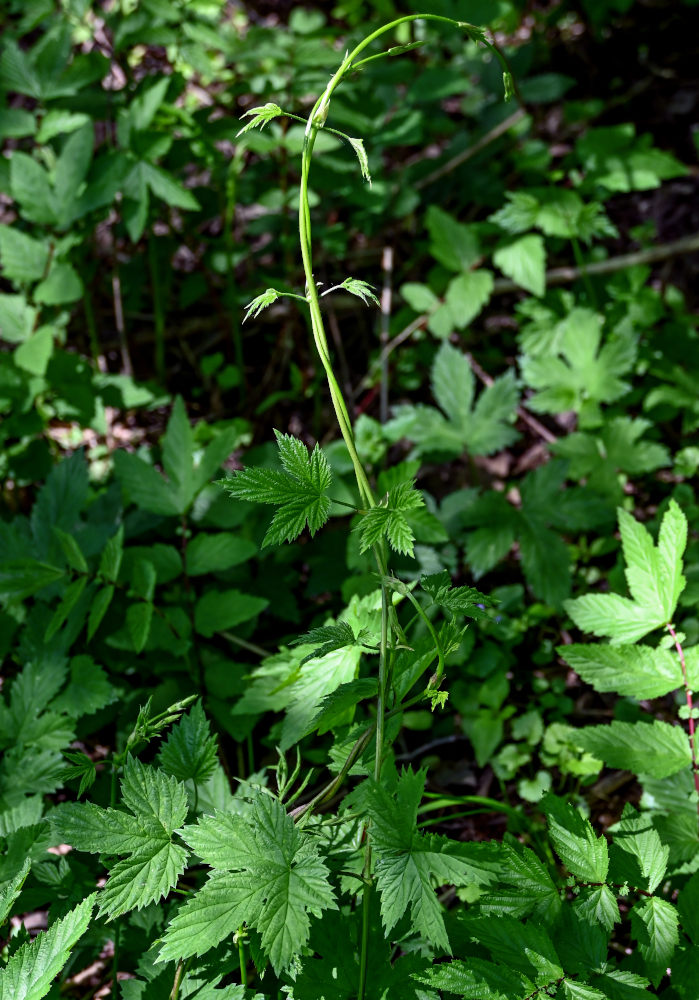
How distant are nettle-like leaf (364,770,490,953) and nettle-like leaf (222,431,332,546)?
416 millimetres

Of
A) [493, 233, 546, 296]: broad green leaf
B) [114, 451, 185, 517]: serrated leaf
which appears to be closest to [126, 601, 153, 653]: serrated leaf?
[114, 451, 185, 517]: serrated leaf

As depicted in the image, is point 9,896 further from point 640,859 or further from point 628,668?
point 628,668

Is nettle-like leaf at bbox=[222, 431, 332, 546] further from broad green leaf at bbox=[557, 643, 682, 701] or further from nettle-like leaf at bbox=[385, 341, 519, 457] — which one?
nettle-like leaf at bbox=[385, 341, 519, 457]

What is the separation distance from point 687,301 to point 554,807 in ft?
8.01

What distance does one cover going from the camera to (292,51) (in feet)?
9.04

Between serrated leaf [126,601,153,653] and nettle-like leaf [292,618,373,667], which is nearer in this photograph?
nettle-like leaf [292,618,373,667]

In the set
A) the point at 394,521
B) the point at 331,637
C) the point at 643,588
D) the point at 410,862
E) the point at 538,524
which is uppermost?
the point at 394,521

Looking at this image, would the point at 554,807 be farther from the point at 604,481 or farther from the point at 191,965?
the point at 604,481

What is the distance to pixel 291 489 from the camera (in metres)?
1.13

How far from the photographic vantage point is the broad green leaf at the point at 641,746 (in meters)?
1.46

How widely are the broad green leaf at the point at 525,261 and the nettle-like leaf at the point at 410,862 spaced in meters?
2.00

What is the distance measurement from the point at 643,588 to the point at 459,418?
947mm

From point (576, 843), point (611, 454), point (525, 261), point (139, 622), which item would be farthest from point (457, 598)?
point (525, 261)

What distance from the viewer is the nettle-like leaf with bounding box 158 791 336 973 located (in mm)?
1066
